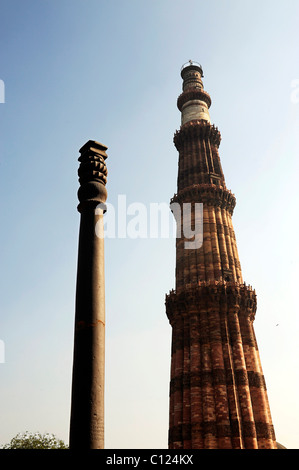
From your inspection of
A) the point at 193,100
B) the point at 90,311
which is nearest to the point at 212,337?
the point at 90,311

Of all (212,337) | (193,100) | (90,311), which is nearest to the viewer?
(90,311)

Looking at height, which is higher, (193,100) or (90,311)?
(193,100)

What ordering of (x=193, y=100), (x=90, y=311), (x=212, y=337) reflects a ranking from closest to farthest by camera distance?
Answer: (x=90, y=311) < (x=212, y=337) < (x=193, y=100)

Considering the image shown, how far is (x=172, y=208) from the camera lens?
93.8 feet

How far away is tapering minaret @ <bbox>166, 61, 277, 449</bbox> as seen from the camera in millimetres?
19297

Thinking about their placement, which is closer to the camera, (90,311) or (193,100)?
(90,311)

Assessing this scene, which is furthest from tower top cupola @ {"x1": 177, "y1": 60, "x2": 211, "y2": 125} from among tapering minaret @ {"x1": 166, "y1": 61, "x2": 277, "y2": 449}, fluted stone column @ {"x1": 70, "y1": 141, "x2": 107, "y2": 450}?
fluted stone column @ {"x1": 70, "y1": 141, "x2": 107, "y2": 450}

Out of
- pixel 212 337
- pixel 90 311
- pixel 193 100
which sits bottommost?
pixel 90 311

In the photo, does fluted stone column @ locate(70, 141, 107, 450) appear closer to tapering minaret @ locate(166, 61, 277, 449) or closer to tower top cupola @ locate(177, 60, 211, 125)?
tapering minaret @ locate(166, 61, 277, 449)

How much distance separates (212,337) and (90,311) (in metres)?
16.4

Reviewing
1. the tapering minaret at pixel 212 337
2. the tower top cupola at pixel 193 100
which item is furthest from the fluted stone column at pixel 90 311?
the tower top cupola at pixel 193 100

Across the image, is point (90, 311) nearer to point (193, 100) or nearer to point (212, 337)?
point (212, 337)

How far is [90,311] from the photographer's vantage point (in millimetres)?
Result: 6516
